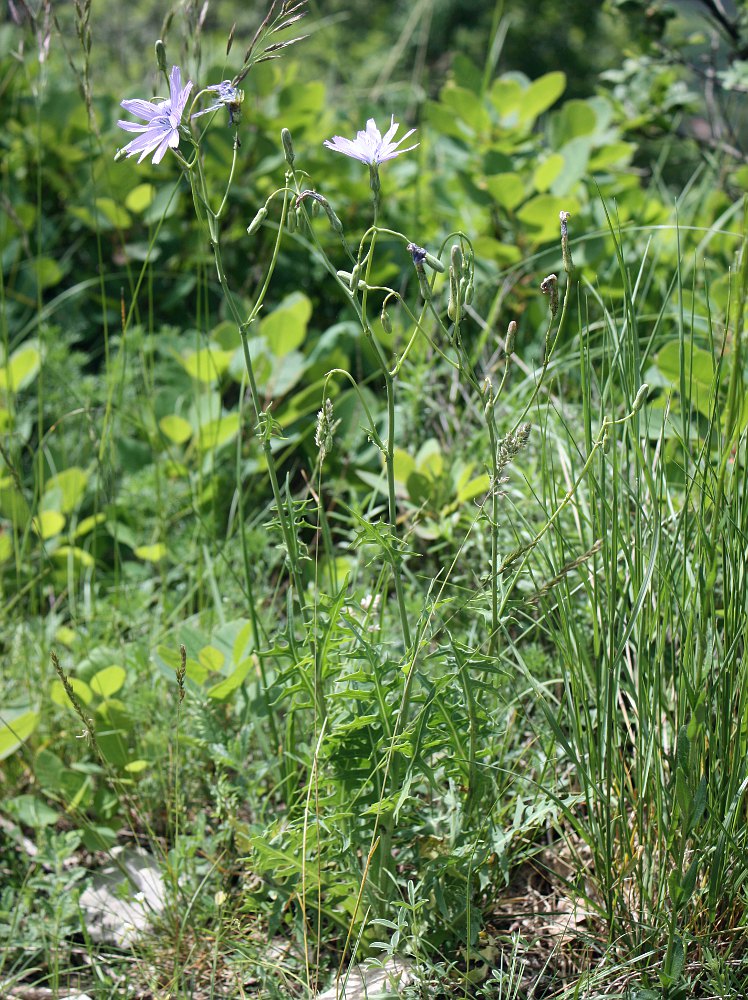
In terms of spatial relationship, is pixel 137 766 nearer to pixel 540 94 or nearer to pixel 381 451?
pixel 381 451

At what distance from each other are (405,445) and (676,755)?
1.06 meters

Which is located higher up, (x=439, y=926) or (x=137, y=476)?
(x=137, y=476)

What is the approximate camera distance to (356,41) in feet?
31.9

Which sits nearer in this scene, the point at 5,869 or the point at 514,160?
the point at 5,869

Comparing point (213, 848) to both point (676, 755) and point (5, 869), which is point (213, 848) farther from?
point (676, 755)

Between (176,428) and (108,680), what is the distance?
661 mm

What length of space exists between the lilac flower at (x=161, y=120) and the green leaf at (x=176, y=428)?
3.25ft

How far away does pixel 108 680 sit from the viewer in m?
1.56

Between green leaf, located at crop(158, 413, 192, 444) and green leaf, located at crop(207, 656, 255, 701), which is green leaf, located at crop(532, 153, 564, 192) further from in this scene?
green leaf, located at crop(207, 656, 255, 701)

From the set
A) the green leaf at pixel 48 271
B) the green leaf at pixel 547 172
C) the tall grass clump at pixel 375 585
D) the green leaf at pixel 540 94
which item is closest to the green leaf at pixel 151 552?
the tall grass clump at pixel 375 585

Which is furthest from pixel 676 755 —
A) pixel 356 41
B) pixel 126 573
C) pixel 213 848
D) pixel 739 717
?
pixel 356 41

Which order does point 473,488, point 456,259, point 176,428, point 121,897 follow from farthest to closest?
point 176,428
point 473,488
point 121,897
point 456,259

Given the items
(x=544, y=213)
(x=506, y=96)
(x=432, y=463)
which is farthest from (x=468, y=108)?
(x=432, y=463)

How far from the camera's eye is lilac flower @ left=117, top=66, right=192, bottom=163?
40.3 inches
